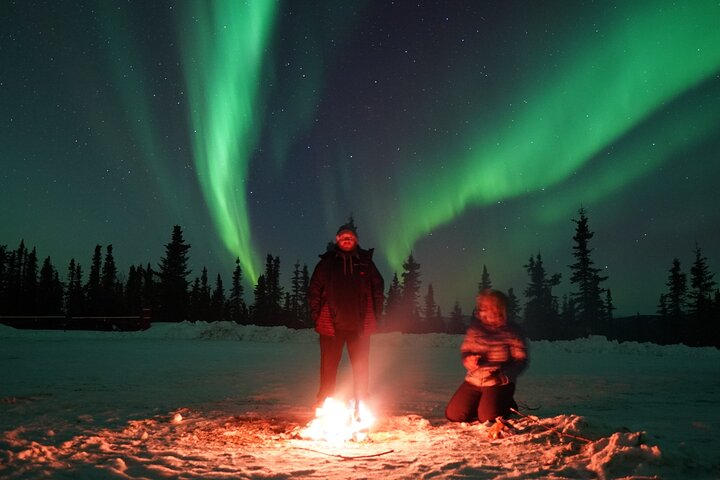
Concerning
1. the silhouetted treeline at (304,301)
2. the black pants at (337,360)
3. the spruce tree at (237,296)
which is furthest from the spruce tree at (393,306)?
the black pants at (337,360)

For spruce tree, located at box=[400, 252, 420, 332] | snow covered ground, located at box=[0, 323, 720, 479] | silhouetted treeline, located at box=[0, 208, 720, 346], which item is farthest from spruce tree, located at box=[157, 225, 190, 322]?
snow covered ground, located at box=[0, 323, 720, 479]

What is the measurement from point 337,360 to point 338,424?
1.20 metres

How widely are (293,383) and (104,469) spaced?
231 inches

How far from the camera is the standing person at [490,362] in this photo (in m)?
5.52

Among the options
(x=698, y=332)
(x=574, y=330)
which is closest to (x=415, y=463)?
(x=574, y=330)

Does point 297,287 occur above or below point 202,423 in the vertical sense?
above

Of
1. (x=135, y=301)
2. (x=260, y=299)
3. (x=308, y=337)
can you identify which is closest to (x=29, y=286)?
(x=135, y=301)

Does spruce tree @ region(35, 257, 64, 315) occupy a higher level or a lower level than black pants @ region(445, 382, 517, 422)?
higher

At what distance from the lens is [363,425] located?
17.6ft

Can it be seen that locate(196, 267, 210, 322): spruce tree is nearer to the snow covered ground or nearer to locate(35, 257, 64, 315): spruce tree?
locate(35, 257, 64, 315): spruce tree

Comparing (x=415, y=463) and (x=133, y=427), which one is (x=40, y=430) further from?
(x=415, y=463)

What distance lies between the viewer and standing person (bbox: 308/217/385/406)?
6.29 m

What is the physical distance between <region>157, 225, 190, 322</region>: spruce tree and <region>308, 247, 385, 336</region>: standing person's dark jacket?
52.1 meters

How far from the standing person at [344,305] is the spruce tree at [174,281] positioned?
171 feet
